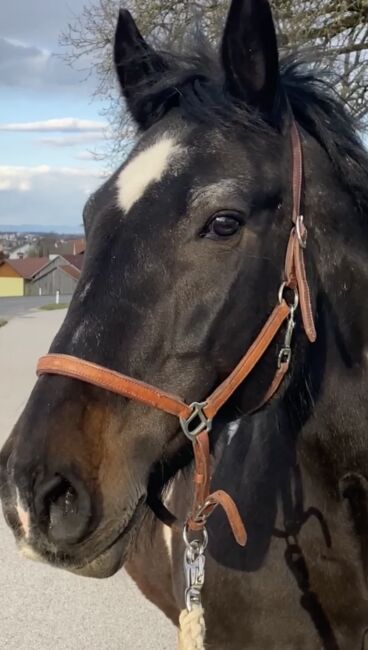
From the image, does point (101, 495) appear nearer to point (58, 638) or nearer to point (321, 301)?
point (321, 301)

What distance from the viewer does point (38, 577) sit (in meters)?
5.15

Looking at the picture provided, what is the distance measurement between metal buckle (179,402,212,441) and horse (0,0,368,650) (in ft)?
0.03

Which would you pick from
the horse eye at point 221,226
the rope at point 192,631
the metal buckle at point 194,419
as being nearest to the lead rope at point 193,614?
the rope at point 192,631

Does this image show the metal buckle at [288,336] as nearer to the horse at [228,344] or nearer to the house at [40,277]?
the horse at [228,344]

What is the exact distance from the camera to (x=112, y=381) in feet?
5.97

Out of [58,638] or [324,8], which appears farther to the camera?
[324,8]

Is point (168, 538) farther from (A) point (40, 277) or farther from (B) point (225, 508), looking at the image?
(A) point (40, 277)

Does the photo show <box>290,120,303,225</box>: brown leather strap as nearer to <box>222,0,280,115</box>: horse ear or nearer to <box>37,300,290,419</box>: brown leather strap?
<box>222,0,280,115</box>: horse ear

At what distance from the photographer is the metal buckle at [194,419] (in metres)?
1.94

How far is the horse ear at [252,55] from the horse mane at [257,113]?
0.04 metres

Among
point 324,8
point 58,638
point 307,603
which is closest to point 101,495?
point 307,603

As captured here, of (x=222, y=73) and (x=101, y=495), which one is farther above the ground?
(x=222, y=73)

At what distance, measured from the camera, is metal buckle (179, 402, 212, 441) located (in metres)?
1.94

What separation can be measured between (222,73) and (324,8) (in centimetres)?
727
